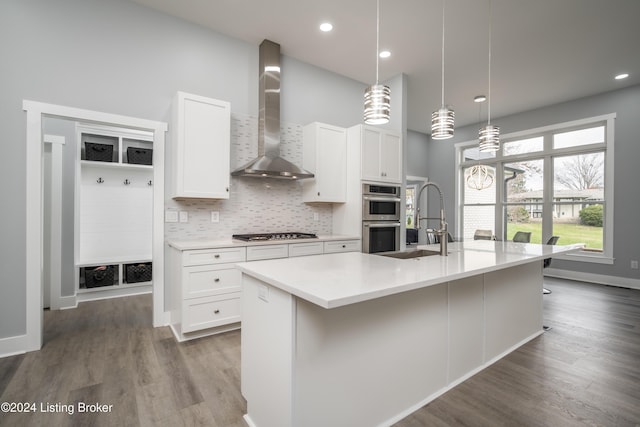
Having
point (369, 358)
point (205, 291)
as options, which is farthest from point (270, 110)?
Answer: point (369, 358)

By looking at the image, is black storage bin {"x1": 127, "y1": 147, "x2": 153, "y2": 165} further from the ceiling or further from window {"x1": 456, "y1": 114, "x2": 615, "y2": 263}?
window {"x1": 456, "y1": 114, "x2": 615, "y2": 263}

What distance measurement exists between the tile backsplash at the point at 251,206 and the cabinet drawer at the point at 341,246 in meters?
0.58

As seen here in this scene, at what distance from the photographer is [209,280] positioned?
9.26ft

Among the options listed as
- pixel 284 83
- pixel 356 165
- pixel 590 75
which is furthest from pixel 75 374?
pixel 590 75

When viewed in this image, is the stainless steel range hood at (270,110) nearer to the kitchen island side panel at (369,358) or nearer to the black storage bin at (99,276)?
the kitchen island side panel at (369,358)

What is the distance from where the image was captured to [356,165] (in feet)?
13.0

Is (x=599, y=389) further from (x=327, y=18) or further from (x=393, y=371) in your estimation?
(x=327, y=18)

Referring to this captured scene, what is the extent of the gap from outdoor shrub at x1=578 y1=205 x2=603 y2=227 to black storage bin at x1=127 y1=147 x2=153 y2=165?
286 inches

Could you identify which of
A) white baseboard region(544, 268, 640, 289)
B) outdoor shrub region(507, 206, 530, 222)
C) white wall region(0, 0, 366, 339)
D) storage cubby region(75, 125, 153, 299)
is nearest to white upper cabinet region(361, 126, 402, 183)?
white wall region(0, 0, 366, 339)

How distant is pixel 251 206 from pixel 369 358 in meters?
2.51

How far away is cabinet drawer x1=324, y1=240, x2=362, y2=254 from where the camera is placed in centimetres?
366

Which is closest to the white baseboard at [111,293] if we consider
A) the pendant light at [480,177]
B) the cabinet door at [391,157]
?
the cabinet door at [391,157]

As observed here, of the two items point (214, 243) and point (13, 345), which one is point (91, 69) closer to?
point (214, 243)

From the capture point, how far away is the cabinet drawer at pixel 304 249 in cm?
335
